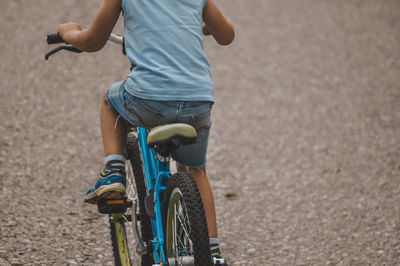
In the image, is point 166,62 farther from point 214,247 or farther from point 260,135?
point 260,135

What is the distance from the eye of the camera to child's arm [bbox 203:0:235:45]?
2623 millimetres

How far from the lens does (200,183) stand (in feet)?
8.86

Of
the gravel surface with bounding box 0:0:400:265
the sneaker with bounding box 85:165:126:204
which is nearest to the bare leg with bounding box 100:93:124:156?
the sneaker with bounding box 85:165:126:204

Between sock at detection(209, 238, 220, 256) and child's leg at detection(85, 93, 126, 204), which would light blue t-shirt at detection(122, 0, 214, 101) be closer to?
child's leg at detection(85, 93, 126, 204)

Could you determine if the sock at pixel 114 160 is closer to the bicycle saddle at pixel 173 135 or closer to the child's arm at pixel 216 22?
the bicycle saddle at pixel 173 135

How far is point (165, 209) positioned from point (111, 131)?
0.58 metres

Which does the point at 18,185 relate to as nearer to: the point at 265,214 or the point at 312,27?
the point at 265,214

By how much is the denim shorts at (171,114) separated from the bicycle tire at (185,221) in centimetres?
24

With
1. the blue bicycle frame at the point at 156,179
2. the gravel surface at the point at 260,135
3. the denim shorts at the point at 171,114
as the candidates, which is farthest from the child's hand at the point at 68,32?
the gravel surface at the point at 260,135

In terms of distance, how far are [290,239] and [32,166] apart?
250cm

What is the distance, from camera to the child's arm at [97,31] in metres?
2.49

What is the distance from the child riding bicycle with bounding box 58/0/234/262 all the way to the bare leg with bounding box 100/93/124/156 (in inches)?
7.7

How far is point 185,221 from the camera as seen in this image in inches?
93.7

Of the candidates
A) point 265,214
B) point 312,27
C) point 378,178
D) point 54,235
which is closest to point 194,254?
point 54,235
